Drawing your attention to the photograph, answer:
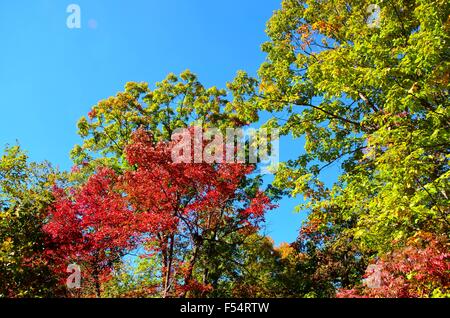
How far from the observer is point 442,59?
922 cm

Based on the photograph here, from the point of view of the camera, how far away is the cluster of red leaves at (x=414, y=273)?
7148 millimetres

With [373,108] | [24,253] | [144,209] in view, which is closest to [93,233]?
[144,209]

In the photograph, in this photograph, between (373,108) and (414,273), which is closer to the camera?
(414,273)

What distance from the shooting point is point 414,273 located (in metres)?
7.19

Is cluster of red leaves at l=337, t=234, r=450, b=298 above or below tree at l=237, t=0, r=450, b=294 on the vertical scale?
below

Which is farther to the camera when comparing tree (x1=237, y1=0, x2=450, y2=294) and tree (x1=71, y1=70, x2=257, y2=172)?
tree (x1=71, y1=70, x2=257, y2=172)

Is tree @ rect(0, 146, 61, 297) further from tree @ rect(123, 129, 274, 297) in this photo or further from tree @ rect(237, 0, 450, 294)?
tree @ rect(237, 0, 450, 294)

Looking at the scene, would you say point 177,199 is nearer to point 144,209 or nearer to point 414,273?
point 144,209

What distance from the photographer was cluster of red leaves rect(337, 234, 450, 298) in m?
7.15

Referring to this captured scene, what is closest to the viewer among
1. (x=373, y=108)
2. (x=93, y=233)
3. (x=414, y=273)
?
(x=414, y=273)

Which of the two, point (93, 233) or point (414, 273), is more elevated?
point (93, 233)

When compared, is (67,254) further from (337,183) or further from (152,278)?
(337,183)

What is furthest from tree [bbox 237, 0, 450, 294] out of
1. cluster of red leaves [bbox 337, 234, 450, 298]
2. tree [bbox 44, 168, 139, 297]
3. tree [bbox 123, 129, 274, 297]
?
tree [bbox 44, 168, 139, 297]

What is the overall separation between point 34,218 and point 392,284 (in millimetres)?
8698
